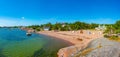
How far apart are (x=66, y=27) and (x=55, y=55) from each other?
119 metres

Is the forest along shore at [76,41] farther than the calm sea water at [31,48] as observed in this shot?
No

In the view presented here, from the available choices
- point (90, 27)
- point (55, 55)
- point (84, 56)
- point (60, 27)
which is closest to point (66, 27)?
point (60, 27)

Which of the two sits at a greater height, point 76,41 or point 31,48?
point 31,48

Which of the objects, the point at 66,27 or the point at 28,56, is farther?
the point at 66,27

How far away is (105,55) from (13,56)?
18.5m

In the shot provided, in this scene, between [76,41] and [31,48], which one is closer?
[31,48]

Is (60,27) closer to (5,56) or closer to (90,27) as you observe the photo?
(90,27)

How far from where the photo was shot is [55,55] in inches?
1364

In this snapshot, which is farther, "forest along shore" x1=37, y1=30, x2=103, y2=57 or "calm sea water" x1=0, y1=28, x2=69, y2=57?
"calm sea water" x1=0, y1=28, x2=69, y2=57

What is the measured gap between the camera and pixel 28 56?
3316 cm

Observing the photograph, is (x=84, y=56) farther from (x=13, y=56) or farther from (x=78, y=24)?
(x=78, y=24)

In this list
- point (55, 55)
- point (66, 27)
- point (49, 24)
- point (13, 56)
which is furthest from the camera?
point (49, 24)

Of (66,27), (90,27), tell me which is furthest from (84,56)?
(90,27)

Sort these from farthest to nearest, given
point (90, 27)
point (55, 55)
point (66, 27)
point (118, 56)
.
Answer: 1. point (90, 27)
2. point (66, 27)
3. point (55, 55)
4. point (118, 56)
